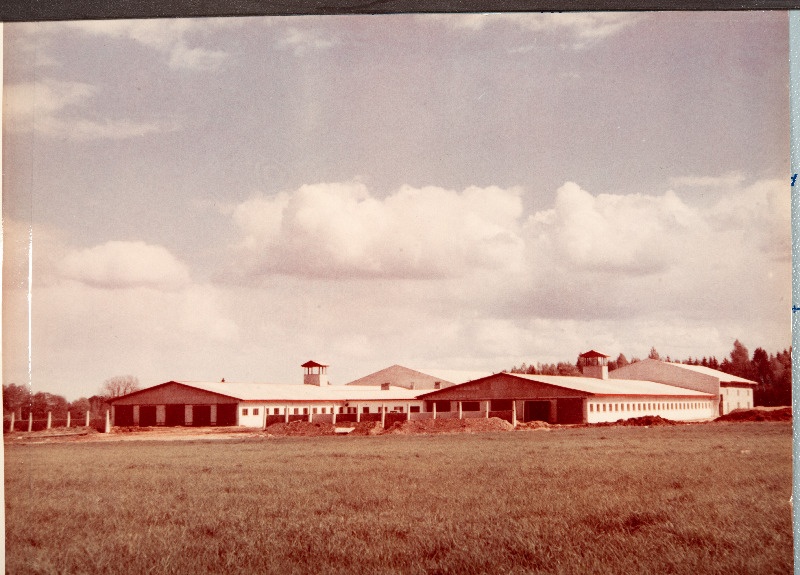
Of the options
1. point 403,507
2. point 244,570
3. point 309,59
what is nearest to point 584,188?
point 309,59

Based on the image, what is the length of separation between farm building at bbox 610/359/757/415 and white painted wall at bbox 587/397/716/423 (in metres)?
0.23

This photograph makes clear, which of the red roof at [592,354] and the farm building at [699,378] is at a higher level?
the red roof at [592,354]

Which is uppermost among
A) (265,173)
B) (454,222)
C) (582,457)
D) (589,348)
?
(265,173)

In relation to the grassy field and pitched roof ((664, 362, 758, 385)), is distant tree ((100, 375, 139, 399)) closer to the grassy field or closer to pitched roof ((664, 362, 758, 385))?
the grassy field

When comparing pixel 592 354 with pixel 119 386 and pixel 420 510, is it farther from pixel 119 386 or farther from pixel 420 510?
pixel 119 386

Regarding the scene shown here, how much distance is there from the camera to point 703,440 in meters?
6.76

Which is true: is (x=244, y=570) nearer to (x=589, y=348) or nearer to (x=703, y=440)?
(x=589, y=348)

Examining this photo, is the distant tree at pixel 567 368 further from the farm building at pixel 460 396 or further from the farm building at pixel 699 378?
the farm building at pixel 699 378

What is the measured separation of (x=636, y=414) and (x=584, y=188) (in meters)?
2.69

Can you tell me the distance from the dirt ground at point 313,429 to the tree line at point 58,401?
0.15m

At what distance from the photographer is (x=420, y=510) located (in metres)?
6.02

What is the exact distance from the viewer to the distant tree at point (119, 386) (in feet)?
20.7

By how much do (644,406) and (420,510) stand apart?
2711mm

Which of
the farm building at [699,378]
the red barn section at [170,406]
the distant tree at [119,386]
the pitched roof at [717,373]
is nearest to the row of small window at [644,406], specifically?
the farm building at [699,378]
